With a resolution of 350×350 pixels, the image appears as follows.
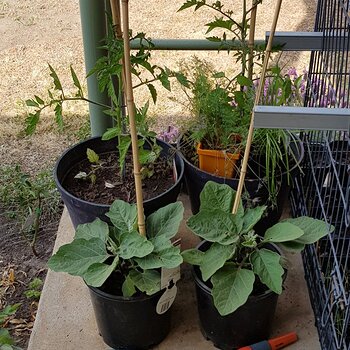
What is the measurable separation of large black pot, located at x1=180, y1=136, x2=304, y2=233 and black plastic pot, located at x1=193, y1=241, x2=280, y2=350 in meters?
0.18

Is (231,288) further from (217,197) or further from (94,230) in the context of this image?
(94,230)

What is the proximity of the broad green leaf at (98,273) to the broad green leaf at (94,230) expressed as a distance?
94 millimetres

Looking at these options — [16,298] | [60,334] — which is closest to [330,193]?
→ [60,334]

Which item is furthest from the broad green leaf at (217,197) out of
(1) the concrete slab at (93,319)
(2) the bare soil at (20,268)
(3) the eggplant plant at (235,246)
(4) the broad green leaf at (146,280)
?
(2) the bare soil at (20,268)

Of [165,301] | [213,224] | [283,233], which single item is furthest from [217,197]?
[165,301]

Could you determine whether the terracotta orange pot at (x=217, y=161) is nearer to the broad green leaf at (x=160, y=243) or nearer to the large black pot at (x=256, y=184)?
the large black pot at (x=256, y=184)

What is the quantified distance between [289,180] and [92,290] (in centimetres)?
65

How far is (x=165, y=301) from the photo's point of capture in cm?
154

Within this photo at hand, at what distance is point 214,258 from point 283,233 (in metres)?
0.19

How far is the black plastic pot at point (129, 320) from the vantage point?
4.91ft

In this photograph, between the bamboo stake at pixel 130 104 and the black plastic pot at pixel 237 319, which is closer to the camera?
the bamboo stake at pixel 130 104

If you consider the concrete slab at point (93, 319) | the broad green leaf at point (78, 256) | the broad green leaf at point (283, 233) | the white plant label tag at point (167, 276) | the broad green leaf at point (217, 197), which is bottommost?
the concrete slab at point (93, 319)

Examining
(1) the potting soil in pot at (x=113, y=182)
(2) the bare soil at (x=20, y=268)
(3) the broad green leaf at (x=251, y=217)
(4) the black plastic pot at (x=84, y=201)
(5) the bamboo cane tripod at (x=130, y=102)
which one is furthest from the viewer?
(2) the bare soil at (x=20, y=268)

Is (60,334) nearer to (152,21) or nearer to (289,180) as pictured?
(289,180)
